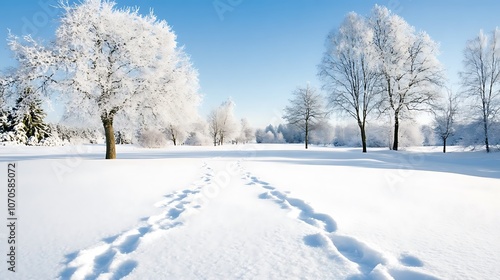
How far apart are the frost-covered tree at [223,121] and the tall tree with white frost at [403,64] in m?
37.6

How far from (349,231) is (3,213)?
15.5ft

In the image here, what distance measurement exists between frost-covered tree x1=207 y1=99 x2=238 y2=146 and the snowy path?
4855 centimetres

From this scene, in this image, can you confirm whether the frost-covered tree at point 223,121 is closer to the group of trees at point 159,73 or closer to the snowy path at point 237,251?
the group of trees at point 159,73

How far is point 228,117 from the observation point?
52281 mm

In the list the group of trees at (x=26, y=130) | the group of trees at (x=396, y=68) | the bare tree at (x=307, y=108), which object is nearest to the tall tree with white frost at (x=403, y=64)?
the group of trees at (x=396, y=68)

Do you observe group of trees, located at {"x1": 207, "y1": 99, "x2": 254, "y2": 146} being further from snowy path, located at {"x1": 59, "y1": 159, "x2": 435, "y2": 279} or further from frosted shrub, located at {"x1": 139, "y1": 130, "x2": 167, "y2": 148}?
snowy path, located at {"x1": 59, "y1": 159, "x2": 435, "y2": 279}

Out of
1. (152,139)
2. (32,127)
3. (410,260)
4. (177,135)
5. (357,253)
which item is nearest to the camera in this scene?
(410,260)

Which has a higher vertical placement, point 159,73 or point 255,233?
point 159,73

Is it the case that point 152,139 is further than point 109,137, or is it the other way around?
point 152,139

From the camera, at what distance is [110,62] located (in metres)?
11.6

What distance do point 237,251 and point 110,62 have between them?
1206 cm

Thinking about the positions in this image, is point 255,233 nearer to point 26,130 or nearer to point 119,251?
point 119,251

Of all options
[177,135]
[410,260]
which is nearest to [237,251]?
[410,260]

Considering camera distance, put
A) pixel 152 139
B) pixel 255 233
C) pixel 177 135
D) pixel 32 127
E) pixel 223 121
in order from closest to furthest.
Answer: pixel 255 233 < pixel 152 139 < pixel 32 127 < pixel 177 135 < pixel 223 121
